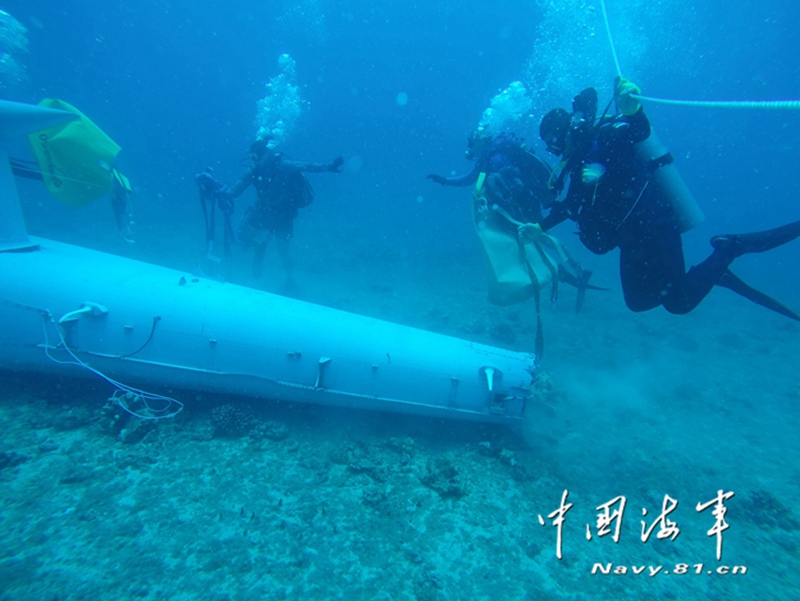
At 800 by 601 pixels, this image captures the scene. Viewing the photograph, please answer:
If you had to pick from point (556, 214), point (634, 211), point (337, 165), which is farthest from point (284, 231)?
point (634, 211)

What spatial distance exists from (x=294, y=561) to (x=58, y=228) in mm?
18941

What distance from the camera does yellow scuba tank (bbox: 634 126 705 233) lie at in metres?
3.97

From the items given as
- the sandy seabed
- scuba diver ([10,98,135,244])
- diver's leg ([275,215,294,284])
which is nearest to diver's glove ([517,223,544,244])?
the sandy seabed

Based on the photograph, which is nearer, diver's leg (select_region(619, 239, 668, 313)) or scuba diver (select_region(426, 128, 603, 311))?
diver's leg (select_region(619, 239, 668, 313))

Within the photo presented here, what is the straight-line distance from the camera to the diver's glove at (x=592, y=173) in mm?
3906

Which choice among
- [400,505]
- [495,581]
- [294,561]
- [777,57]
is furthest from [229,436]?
A: [777,57]

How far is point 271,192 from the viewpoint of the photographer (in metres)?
8.55

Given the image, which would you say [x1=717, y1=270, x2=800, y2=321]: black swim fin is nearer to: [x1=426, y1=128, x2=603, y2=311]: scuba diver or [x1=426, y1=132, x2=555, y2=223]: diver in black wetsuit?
[x1=426, y1=128, x2=603, y2=311]: scuba diver

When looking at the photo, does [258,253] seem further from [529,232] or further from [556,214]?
[556,214]

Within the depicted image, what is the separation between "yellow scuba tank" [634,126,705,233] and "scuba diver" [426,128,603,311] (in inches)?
48.9

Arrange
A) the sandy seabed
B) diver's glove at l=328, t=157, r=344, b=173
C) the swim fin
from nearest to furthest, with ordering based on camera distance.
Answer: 1. the sandy seabed
2. the swim fin
3. diver's glove at l=328, t=157, r=344, b=173

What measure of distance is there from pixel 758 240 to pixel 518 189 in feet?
9.30

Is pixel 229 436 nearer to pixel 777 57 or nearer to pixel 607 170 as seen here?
pixel 607 170

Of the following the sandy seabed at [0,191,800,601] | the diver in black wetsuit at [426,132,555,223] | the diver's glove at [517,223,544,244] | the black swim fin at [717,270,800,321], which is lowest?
the sandy seabed at [0,191,800,601]
